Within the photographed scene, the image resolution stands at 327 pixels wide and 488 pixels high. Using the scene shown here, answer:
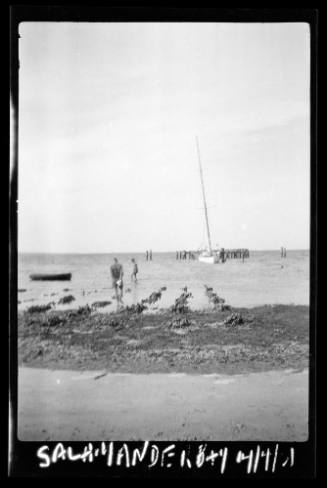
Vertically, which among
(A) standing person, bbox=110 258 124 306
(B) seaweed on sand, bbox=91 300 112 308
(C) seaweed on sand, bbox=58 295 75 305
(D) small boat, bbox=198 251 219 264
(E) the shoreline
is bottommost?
(E) the shoreline

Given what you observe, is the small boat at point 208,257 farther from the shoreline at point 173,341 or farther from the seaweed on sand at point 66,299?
the seaweed on sand at point 66,299

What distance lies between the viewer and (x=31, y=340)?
6.98ft

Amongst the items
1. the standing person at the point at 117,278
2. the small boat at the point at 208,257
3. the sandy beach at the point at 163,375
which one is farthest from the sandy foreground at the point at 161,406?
the small boat at the point at 208,257

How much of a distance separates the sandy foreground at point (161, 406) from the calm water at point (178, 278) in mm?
336

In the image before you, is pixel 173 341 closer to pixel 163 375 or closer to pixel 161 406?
pixel 163 375

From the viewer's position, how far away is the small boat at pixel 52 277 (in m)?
2.11

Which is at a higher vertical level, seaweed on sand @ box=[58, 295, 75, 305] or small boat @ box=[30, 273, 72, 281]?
small boat @ box=[30, 273, 72, 281]

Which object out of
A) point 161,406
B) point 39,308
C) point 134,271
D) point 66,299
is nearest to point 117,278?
point 134,271

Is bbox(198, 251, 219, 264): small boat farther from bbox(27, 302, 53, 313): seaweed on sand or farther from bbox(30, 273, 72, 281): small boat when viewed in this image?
bbox(27, 302, 53, 313): seaweed on sand

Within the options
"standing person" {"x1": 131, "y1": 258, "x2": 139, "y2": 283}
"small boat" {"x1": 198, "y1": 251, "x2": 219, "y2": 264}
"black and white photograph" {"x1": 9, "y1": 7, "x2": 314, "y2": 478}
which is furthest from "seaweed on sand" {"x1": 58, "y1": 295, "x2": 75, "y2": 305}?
"small boat" {"x1": 198, "y1": 251, "x2": 219, "y2": 264}

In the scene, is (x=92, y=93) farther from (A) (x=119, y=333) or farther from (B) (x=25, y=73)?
(A) (x=119, y=333)

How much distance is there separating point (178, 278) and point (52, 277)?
22.2 inches

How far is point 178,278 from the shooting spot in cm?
216

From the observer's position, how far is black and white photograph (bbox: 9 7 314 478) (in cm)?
212
